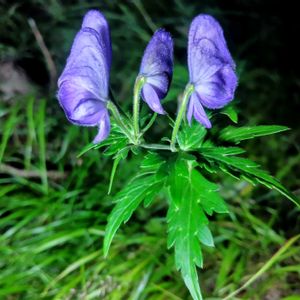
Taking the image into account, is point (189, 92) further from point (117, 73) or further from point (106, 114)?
point (117, 73)

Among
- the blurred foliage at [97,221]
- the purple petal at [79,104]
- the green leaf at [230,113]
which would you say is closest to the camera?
the purple petal at [79,104]

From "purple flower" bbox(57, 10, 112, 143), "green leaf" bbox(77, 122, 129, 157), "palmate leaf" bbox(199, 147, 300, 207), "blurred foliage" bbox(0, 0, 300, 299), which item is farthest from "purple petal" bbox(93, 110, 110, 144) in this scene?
"blurred foliage" bbox(0, 0, 300, 299)

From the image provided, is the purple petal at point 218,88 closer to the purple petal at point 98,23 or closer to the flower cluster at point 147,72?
the flower cluster at point 147,72

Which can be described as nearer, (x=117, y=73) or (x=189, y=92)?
(x=189, y=92)

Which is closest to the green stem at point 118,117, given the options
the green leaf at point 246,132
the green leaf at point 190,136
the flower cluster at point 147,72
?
the flower cluster at point 147,72

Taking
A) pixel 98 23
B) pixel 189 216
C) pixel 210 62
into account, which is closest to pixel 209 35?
pixel 210 62

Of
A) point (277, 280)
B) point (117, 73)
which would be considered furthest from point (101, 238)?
point (117, 73)
